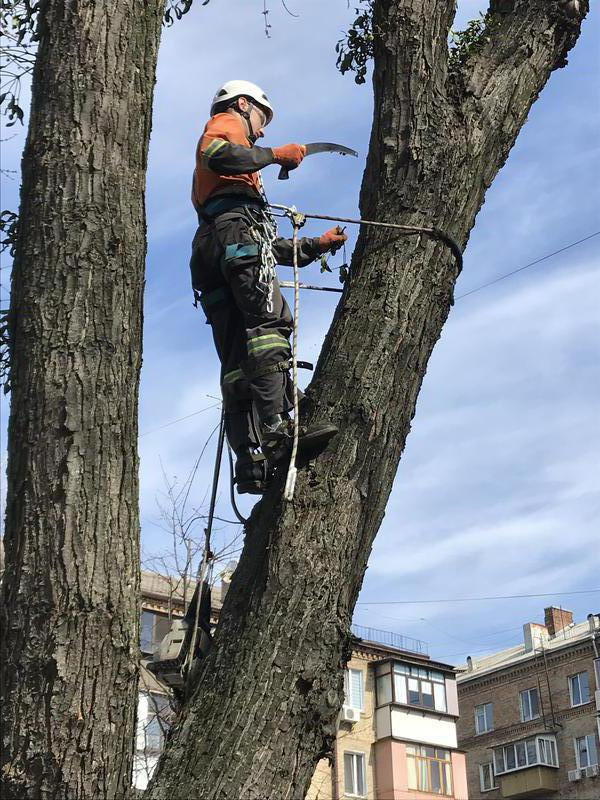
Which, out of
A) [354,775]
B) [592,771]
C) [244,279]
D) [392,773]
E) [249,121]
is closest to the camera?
[244,279]

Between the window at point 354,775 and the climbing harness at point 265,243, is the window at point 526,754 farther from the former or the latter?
the climbing harness at point 265,243

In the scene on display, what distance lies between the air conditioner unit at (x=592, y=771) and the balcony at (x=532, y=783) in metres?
1.44

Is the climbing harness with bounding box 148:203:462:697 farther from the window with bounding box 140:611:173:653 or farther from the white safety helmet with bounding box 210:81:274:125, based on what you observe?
the window with bounding box 140:611:173:653

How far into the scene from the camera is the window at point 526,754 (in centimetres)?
3922

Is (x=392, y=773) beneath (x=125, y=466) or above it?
above

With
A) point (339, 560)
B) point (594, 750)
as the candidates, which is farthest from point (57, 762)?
point (594, 750)

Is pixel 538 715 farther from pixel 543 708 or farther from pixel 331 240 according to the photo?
pixel 331 240

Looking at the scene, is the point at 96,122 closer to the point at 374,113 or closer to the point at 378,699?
the point at 374,113

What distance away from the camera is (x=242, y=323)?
4652 millimetres

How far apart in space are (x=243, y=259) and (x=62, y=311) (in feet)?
5.15

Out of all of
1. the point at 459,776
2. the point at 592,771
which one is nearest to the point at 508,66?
the point at 459,776

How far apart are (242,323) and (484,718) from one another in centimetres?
4052

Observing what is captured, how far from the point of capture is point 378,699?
30828 millimetres

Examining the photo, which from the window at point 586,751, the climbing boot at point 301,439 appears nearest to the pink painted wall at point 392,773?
the window at point 586,751
